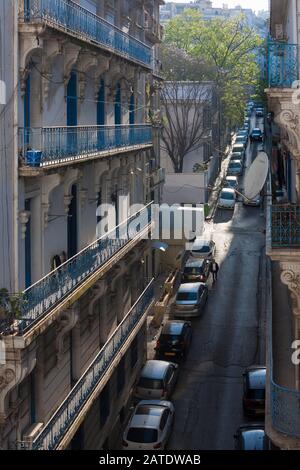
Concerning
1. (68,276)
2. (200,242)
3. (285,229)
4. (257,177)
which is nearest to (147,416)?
(68,276)

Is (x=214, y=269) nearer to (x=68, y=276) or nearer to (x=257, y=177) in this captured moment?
(x=68, y=276)

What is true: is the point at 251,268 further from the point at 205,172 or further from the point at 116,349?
the point at 116,349

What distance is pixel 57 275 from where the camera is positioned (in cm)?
1834

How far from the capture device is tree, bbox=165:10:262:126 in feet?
262

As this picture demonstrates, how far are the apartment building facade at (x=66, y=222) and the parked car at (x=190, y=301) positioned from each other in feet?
30.9

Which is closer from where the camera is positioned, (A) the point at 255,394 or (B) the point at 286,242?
(B) the point at 286,242

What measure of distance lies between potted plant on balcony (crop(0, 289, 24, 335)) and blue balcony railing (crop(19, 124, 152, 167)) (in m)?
2.79

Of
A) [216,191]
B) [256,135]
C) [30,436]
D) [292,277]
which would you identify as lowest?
[30,436]

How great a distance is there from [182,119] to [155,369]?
3838 cm

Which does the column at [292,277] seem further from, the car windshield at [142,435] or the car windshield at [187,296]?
the car windshield at [187,296]

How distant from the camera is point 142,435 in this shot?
25812mm

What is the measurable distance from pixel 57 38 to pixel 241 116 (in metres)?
66.9

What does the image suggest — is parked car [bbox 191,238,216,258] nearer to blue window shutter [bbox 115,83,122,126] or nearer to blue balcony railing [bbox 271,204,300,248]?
blue window shutter [bbox 115,83,122,126]

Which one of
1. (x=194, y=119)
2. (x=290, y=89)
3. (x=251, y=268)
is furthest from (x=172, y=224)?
(x=290, y=89)
